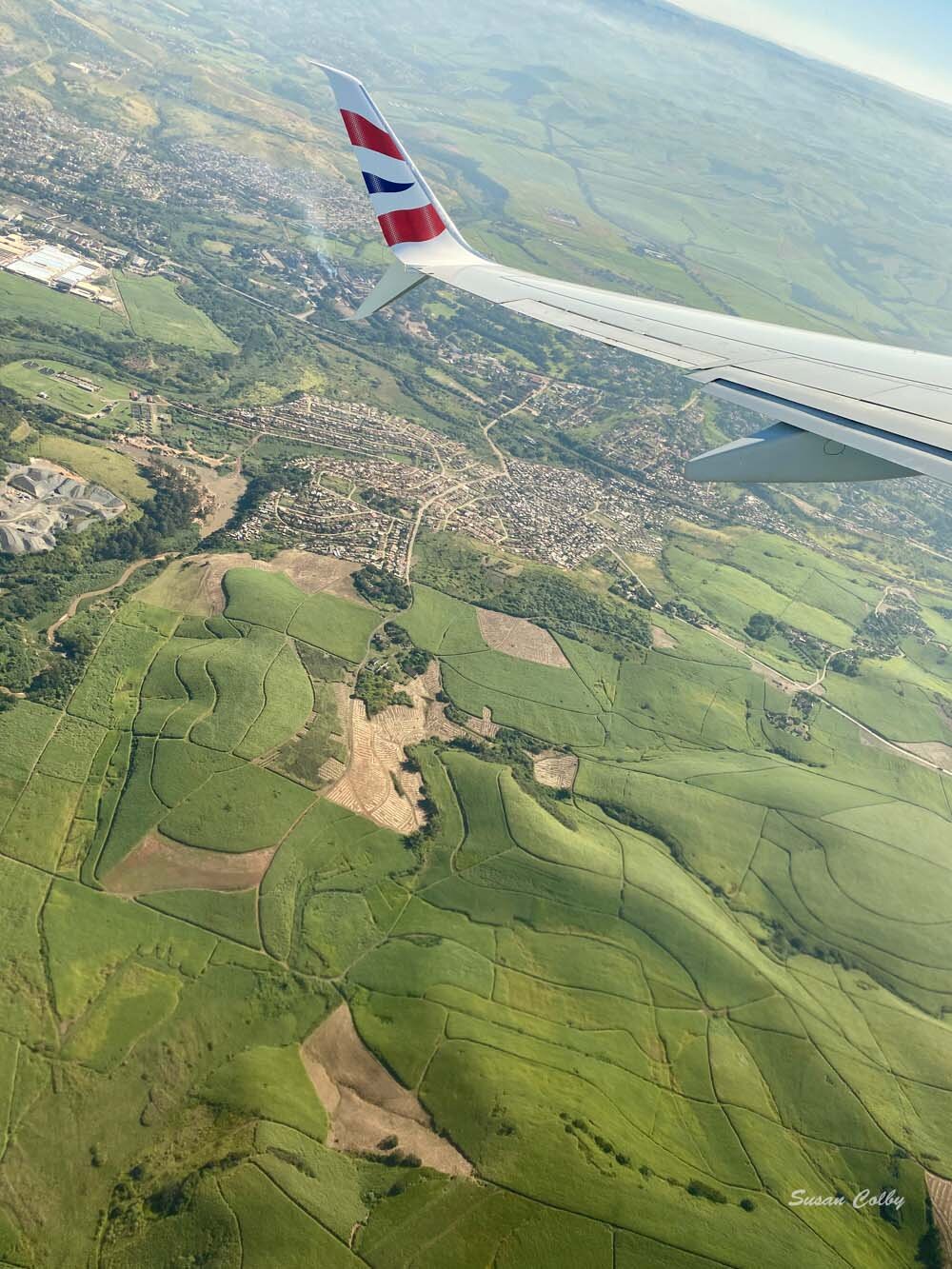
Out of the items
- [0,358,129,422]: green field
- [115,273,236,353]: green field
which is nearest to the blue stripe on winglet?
[0,358,129,422]: green field

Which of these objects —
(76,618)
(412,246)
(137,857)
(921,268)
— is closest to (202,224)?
(76,618)

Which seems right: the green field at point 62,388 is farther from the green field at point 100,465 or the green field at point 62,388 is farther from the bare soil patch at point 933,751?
the bare soil patch at point 933,751

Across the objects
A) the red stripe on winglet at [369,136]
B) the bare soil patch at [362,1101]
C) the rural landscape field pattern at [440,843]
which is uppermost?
the red stripe on winglet at [369,136]

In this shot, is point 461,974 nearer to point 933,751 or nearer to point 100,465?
point 933,751

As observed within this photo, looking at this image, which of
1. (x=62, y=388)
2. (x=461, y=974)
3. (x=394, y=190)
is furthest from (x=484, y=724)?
(x=62, y=388)

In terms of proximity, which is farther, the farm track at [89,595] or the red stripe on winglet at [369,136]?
the farm track at [89,595]

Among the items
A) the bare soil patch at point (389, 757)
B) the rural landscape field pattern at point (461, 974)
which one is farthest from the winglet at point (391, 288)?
the bare soil patch at point (389, 757)
